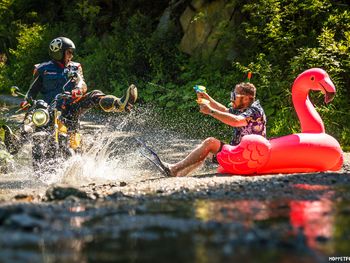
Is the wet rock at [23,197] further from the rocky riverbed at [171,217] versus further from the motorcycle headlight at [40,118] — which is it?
the motorcycle headlight at [40,118]

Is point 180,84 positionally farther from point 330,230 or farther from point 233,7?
point 330,230

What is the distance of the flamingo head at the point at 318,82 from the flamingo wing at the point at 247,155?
101cm

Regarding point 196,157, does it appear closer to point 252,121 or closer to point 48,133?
point 252,121

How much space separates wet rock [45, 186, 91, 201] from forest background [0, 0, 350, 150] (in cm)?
502

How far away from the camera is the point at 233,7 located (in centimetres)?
1359

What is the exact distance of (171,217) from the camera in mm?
5082

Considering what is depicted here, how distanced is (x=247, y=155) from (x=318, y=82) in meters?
1.39

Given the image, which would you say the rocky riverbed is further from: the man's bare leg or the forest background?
the forest background

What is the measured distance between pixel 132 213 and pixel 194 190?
4.04 feet

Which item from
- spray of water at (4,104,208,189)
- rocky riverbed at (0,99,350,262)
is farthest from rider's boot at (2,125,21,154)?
rocky riverbed at (0,99,350,262)

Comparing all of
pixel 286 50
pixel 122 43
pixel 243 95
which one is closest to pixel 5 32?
pixel 122 43

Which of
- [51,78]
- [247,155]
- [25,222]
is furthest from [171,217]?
[51,78]

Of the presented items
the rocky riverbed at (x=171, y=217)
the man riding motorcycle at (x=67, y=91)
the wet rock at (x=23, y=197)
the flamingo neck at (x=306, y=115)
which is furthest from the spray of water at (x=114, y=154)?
the flamingo neck at (x=306, y=115)

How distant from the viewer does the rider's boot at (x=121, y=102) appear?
8008mm
